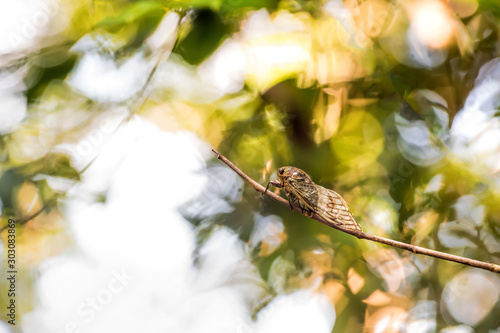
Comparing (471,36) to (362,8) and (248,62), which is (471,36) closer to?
(362,8)

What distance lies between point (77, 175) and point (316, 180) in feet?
2.23

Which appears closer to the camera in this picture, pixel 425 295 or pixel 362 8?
pixel 425 295

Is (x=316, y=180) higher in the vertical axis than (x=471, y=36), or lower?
lower

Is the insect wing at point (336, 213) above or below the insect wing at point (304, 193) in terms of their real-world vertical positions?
below

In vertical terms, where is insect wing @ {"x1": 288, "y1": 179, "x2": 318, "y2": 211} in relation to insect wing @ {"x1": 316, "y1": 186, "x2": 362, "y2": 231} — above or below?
above

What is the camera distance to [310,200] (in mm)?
710

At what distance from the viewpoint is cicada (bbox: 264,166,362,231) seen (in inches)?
27.8

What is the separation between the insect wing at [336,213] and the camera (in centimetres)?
70

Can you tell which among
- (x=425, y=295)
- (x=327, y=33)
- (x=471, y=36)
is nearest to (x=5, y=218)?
(x=327, y=33)

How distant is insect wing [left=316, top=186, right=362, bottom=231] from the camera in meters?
0.70

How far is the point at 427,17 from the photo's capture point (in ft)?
3.91

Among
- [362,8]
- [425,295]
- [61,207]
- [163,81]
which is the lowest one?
[425,295]

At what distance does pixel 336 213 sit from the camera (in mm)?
715

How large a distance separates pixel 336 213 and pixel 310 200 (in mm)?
54
